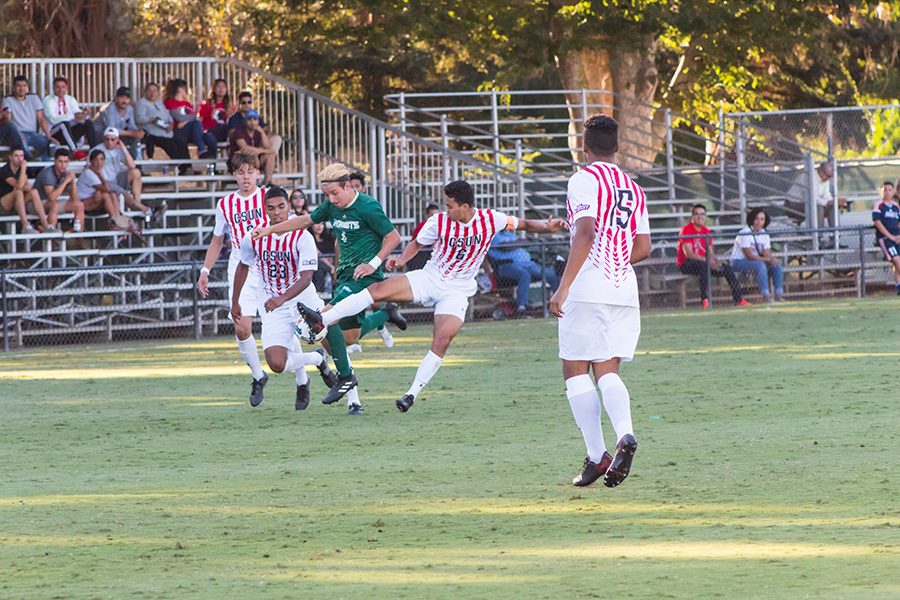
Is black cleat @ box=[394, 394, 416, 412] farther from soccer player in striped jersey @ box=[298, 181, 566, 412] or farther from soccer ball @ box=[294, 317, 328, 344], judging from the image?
soccer ball @ box=[294, 317, 328, 344]

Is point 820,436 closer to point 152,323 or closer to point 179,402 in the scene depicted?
point 179,402

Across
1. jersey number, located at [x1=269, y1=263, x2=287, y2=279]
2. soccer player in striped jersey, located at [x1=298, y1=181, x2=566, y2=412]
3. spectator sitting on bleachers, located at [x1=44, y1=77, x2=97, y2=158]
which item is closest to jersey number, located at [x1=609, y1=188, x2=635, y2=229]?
soccer player in striped jersey, located at [x1=298, y1=181, x2=566, y2=412]

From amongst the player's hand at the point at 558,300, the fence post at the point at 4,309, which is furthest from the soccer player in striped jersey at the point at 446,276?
Result: the fence post at the point at 4,309

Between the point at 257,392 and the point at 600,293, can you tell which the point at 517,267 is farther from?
the point at 600,293

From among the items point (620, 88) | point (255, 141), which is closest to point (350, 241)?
point (255, 141)

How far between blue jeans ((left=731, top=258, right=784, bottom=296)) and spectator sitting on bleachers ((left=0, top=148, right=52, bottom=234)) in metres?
10.6

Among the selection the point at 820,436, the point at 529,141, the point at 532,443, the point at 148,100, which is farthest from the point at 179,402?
the point at 529,141

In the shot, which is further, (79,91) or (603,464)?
(79,91)

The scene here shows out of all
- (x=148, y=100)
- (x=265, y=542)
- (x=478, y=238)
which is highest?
(x=148, y=100)

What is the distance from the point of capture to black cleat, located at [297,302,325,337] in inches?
518

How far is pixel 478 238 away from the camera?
13711mm

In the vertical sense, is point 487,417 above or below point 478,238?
below

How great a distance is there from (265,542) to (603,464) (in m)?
2.10

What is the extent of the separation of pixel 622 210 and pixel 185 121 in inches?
748
